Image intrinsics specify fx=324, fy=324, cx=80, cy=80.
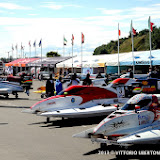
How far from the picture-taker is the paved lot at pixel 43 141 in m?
9.02

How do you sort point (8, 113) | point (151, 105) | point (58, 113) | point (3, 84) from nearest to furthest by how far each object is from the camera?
1. point (151, 105)
2. point (58, 113)
3. point (8, 113)
4. point (3, 84)

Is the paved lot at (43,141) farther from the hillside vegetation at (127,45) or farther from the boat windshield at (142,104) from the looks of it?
the hillside vegetation at (127,45)

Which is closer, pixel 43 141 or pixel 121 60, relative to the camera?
pixel 43 141

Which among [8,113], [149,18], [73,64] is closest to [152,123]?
[8,113]

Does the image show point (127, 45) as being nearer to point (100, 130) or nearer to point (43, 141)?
point (43, 141)

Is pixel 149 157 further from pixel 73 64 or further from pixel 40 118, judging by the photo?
pixel 73 64

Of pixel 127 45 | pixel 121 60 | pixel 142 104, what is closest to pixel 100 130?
pixel 142 104

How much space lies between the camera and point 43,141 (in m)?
10.8

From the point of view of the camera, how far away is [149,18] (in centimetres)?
3675

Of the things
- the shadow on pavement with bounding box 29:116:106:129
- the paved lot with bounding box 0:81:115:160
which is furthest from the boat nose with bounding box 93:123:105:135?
the shadow on pavement with bounding box 29:116:106:129

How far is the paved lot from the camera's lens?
9.02 metres

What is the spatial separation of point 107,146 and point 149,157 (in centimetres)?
146

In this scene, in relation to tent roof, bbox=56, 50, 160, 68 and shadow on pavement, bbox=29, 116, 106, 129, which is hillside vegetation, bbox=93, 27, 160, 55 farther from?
shadow on pavement, bbox=29, 116, 106, 129

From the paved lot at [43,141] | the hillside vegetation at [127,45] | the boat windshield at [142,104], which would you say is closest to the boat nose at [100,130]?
the paved lot at [43,141]
